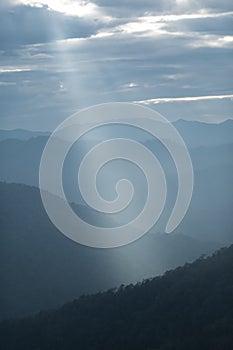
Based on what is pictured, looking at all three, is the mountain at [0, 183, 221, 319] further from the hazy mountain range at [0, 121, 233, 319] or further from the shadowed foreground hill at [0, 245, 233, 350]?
the shadowed foreground hill at [0, 245, 233, 350]

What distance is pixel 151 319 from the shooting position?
67.2 metres

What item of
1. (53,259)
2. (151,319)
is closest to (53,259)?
(53,259)

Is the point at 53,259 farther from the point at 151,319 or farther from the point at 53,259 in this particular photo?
the point at 151,319

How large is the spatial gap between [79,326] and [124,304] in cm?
481

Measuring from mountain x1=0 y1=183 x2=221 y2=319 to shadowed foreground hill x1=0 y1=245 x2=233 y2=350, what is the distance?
41.6 metres

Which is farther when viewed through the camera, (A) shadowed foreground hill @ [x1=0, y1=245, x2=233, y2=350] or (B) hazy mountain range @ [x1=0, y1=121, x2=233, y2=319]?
(B) hazy mountain range @ [x1=0, y1=121, x2=233, y2=319]

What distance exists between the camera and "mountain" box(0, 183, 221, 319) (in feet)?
436

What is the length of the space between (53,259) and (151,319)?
8681cm

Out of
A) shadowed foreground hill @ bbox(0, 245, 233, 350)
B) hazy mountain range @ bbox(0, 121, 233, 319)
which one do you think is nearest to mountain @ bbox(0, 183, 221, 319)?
hazy mountain range @ bbox(0, 121, 233, 319)

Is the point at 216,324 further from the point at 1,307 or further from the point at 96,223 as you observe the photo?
the point at 96,223

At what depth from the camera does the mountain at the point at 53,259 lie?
436 ft

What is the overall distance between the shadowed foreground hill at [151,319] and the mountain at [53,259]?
136 feet

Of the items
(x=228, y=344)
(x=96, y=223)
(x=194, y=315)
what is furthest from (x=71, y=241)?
(x=228, y=344)

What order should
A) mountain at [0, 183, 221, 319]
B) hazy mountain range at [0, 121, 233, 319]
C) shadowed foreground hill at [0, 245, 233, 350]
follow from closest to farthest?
shadowed foreground hill at [0, 245, 233, 350] < mountain at [0, 183, 221, 319] < hazy mountain range at [0, 121, 233, 319]
